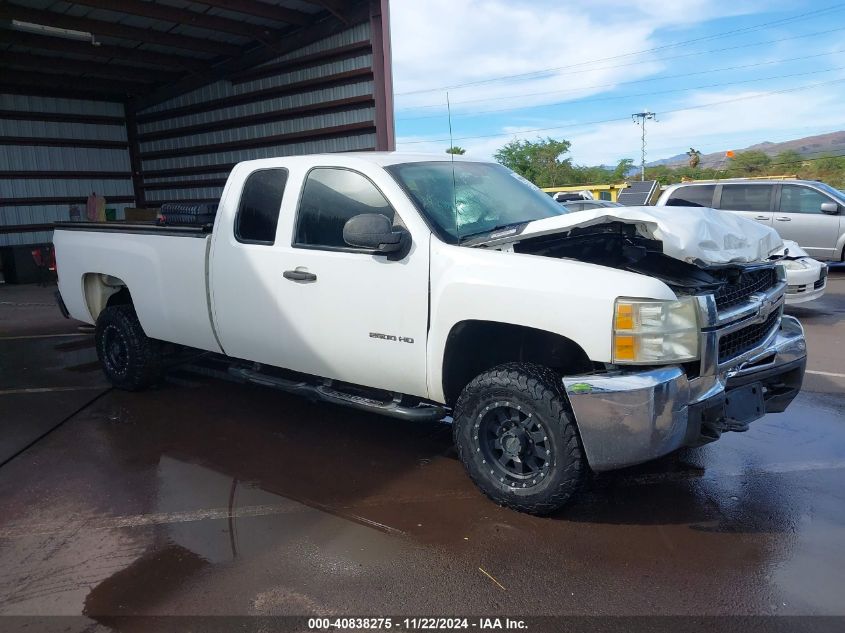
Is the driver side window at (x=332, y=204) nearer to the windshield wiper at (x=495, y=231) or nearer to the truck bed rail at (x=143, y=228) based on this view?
the windshield wiper at (x=495, y=231)

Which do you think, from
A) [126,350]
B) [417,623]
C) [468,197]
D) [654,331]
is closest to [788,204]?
[468,197]

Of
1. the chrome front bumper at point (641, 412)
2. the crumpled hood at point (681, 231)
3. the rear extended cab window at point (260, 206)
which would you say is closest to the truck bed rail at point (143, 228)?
the rear extended cab window at point (260, 206)

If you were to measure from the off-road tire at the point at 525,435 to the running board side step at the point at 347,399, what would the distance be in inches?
11.5

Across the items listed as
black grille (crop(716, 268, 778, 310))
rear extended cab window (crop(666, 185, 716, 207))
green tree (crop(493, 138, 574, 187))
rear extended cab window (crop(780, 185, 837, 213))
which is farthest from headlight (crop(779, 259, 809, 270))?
green tree (crop(493, 138, 574, 187))

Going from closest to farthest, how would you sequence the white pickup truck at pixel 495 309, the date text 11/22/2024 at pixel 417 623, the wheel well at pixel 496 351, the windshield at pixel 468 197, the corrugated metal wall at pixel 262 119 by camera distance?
the date text 11/22/2024 at pixel 417 623 → the white pickup truck at pixel 495 309 → the wheel well at pixel 496 351 → the windshield at pixel 468 197 → the corrugated metal wall at pixel 262 119

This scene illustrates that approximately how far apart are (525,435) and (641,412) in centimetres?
67

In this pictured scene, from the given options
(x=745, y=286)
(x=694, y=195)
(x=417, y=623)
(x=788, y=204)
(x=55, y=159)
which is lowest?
(x=417, y=623)

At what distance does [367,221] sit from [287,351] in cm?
128

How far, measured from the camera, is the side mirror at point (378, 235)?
388cm

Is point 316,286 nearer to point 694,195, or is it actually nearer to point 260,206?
point 260,206

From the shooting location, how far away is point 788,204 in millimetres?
12320

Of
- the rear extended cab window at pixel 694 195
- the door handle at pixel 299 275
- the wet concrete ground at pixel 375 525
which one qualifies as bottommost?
the wet concrete ground at pixel 375 525

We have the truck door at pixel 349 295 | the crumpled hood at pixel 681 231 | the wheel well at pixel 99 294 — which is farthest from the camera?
the wheel well at pixel 99 294

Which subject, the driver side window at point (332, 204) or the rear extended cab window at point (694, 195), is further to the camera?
the rear extended cab window at point (694, 195)
